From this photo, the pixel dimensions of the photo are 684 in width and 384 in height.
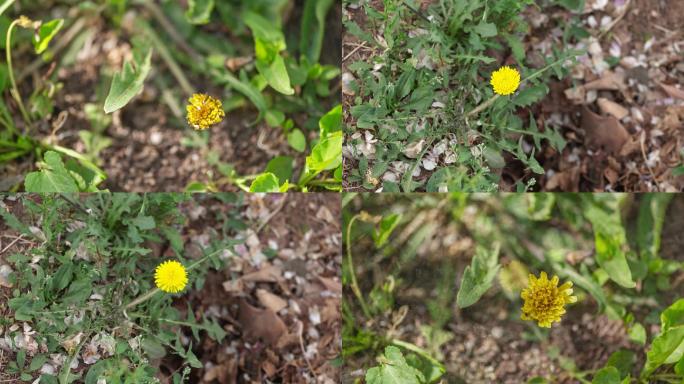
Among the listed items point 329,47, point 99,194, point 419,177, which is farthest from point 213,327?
point 329,47

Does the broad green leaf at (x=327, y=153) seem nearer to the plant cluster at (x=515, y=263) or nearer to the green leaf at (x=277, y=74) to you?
the plant cluster at (x=515, y=263)

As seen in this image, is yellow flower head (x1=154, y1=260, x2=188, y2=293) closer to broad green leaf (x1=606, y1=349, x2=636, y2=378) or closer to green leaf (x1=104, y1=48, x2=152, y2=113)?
green leaf (x1=104, y1=48, x2=152, y2=113)

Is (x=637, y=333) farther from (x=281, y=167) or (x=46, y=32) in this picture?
(x=46, y=32)

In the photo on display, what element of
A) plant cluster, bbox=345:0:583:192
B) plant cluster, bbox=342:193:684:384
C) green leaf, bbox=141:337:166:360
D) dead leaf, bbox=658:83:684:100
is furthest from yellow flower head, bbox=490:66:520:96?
green leaf, bbox=141:337:166:360

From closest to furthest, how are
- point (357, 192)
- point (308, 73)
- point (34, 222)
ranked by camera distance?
point (34, 222) < point (357, 192) < point (308, 73)

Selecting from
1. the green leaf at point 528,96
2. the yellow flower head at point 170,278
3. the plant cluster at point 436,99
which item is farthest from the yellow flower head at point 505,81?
the yellow flower head at point 170,278

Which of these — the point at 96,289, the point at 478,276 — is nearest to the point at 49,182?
the point at 96,289

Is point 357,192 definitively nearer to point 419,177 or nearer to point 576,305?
point 419,177
